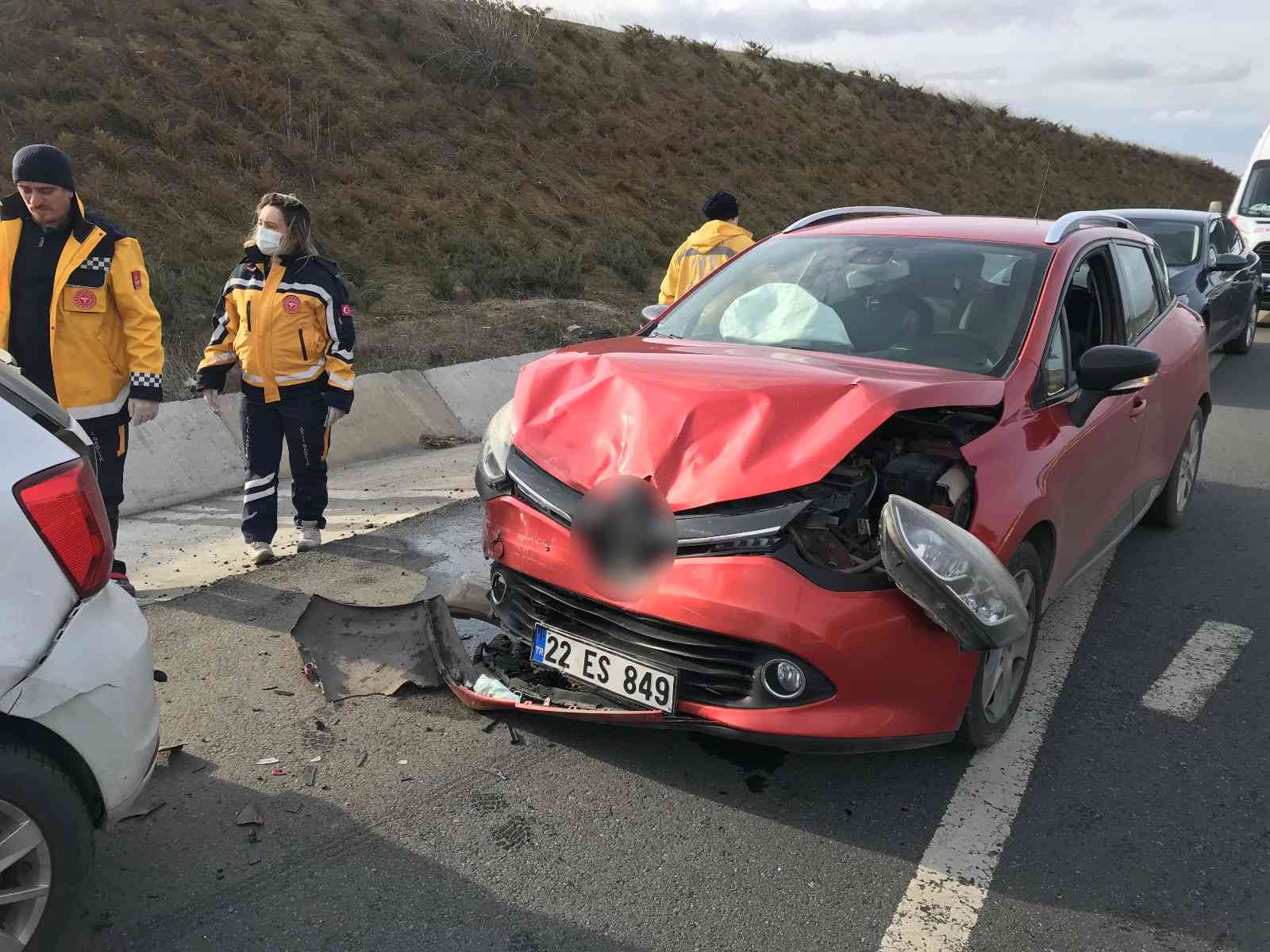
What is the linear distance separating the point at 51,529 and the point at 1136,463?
441 cm

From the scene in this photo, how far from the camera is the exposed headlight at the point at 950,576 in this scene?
9.21 feet

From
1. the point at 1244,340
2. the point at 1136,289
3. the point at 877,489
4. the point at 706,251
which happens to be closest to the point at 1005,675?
the point at 877,489

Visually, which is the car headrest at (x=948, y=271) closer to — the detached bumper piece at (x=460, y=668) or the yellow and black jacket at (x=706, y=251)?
the detached bumper piece at (x=460, y=668)

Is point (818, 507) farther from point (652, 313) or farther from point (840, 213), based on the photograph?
point (840, 213)

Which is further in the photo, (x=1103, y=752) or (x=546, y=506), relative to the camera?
(x=1103, y=752)

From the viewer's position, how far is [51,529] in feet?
7.11

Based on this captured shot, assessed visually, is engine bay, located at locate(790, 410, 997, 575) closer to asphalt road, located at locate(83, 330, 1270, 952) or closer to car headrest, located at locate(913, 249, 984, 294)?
asphalt road, located at locate(83, 330, 1270, 952)

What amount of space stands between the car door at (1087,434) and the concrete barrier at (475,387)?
201 inches

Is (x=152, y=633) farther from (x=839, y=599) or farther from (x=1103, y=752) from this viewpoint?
(x=1103, y=752)

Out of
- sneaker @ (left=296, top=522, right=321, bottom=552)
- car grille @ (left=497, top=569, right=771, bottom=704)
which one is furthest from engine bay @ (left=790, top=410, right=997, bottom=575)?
sneaker @ (left=296, top=522, right=321, bottom=552)

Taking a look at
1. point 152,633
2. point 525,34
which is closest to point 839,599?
point 152,633

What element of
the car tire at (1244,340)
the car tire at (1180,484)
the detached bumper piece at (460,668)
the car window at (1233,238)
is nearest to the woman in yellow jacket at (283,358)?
the detached bumper piece at (460,668)

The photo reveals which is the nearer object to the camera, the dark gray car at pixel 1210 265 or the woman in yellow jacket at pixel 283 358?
the woman in yellow jacket at pixel 283 358

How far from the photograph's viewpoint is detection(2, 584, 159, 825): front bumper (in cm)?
214
